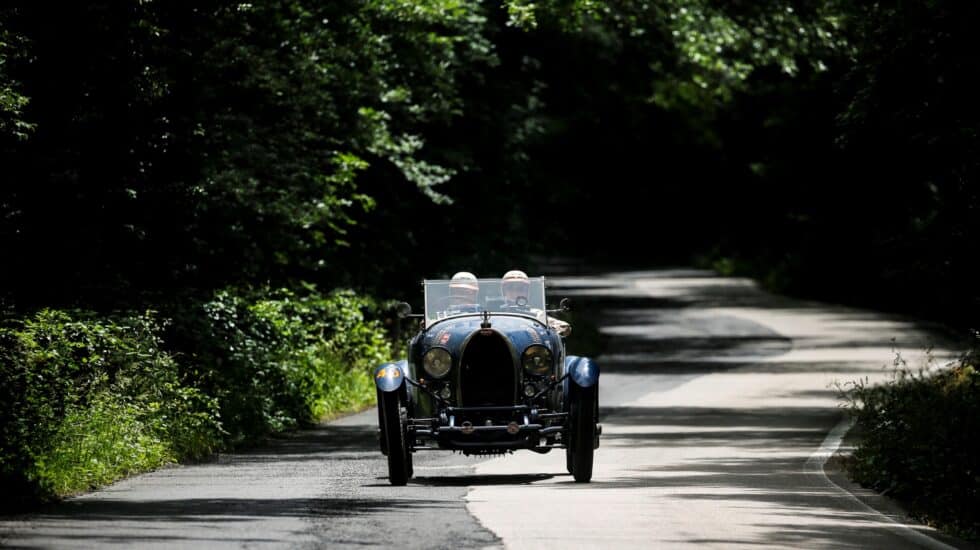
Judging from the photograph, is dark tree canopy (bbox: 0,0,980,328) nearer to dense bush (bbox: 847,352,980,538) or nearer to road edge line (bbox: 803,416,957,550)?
dense bush (bbox: 847,352,980,538)

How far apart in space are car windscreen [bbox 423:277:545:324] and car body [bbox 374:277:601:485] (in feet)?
1.71

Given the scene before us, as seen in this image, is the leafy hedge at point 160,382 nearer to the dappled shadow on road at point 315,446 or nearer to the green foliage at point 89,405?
the green foliage at point 89,405

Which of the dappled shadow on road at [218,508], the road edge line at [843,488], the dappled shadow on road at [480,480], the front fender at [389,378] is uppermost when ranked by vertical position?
the front fender at [389,378]

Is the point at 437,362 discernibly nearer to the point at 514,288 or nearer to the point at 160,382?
the point at 514,288

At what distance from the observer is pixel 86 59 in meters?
19.9

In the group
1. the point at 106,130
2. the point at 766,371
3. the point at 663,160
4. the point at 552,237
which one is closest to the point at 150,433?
the point at 106,130

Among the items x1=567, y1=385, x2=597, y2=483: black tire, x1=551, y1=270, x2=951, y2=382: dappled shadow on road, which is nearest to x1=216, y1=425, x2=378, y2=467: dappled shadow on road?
x1=567, y1=385, x2=597, y2=483: black tire

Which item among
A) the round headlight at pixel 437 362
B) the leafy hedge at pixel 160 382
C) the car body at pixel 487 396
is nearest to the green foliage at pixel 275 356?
the leafy hedge at pixel 160 382

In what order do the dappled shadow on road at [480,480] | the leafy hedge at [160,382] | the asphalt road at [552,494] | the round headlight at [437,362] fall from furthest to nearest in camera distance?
the dappled shadow on road at [480,480] < the round headlight at [437,362] < the leafy hedge at [160,382] < the asphalt road at [552,494]

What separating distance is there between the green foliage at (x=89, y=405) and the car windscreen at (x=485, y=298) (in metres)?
3.29

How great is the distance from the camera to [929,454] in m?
15.5

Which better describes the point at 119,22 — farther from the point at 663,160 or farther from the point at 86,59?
the point at 663,160

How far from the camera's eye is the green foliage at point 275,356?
20.7m

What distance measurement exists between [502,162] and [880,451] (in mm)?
19326
